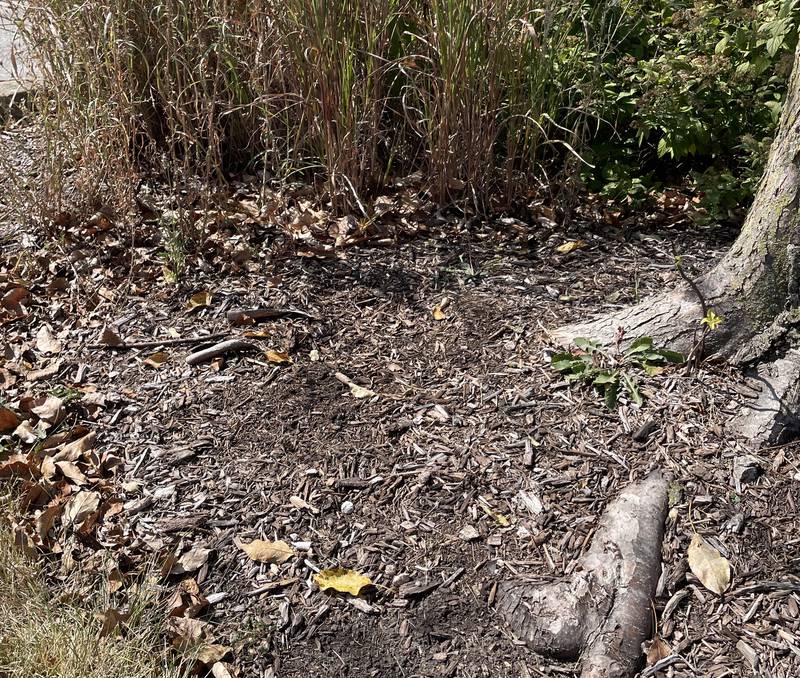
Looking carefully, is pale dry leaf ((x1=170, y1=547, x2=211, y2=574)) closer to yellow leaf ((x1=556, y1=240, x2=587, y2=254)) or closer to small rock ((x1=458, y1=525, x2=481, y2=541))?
small rock ((x1=458, y1=525, x2=481, y2=541))

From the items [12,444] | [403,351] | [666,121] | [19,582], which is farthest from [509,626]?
[666,121]

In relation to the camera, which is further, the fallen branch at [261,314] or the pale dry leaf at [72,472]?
the fallen branch at [261,314]

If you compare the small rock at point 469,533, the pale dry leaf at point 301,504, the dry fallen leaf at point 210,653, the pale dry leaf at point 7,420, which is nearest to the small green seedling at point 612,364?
the small rock at point 469,533

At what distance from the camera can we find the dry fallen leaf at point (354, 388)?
304 centimetres

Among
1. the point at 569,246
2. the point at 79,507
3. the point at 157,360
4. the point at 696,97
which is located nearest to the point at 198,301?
the point at 157,360

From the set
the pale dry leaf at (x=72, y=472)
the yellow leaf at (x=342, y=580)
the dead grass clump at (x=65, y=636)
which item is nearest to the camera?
the dead grass clump at (x=65, y=636)

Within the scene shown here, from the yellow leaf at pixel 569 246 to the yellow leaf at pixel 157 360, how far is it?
1820 mm

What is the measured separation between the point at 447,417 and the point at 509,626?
0.81 metres

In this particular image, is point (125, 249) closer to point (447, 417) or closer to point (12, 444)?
point (12, 444)

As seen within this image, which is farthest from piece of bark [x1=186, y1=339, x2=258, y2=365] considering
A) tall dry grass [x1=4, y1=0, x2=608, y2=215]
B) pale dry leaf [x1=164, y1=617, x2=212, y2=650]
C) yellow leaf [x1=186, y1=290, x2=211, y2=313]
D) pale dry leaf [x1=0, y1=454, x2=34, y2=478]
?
pale dry leaf [x1=164, y1=617, x2=212, y2=650]

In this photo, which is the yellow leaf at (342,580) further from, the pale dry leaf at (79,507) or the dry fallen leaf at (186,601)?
the pale dry leaf at (79,507)

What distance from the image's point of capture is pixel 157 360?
3.27 meters

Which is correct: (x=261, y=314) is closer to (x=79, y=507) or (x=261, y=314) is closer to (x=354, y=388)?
(x=354, y=388)

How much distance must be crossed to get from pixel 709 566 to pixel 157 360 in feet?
7.12
